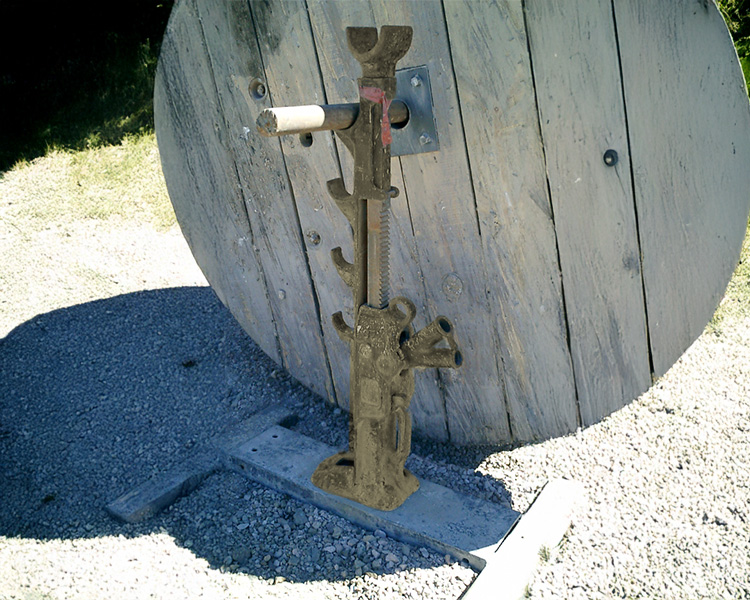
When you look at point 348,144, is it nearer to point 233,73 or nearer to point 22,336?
point 233,73

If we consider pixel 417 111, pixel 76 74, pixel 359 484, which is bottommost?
pixel 359 484

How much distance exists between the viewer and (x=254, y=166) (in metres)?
2.64

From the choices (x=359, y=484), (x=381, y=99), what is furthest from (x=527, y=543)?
(x=381, y=99)

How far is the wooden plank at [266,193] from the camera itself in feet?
8.20

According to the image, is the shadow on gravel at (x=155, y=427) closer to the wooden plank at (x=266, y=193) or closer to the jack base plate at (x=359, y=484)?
the jack base plate at (x=359, y=484)

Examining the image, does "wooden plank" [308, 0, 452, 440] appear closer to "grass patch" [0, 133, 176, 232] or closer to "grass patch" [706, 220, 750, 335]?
"grass patch" [706, 220, 750, 335]

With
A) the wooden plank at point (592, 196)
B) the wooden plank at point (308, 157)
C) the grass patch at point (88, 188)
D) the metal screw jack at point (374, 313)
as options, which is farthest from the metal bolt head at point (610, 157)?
the grass patch at point (88, 188)

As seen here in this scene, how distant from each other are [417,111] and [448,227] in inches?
13.9

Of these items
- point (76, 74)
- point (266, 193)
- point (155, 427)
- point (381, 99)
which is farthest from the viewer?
point (76, 74)

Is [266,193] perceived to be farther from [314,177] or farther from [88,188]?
[88,188]

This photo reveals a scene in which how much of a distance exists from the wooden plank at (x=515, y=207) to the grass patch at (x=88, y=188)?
9.48 feet

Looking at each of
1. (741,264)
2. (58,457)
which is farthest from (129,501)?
(741,264)

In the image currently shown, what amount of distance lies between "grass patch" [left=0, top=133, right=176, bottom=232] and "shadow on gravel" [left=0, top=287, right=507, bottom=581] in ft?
3.28

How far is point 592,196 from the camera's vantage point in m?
2.03
